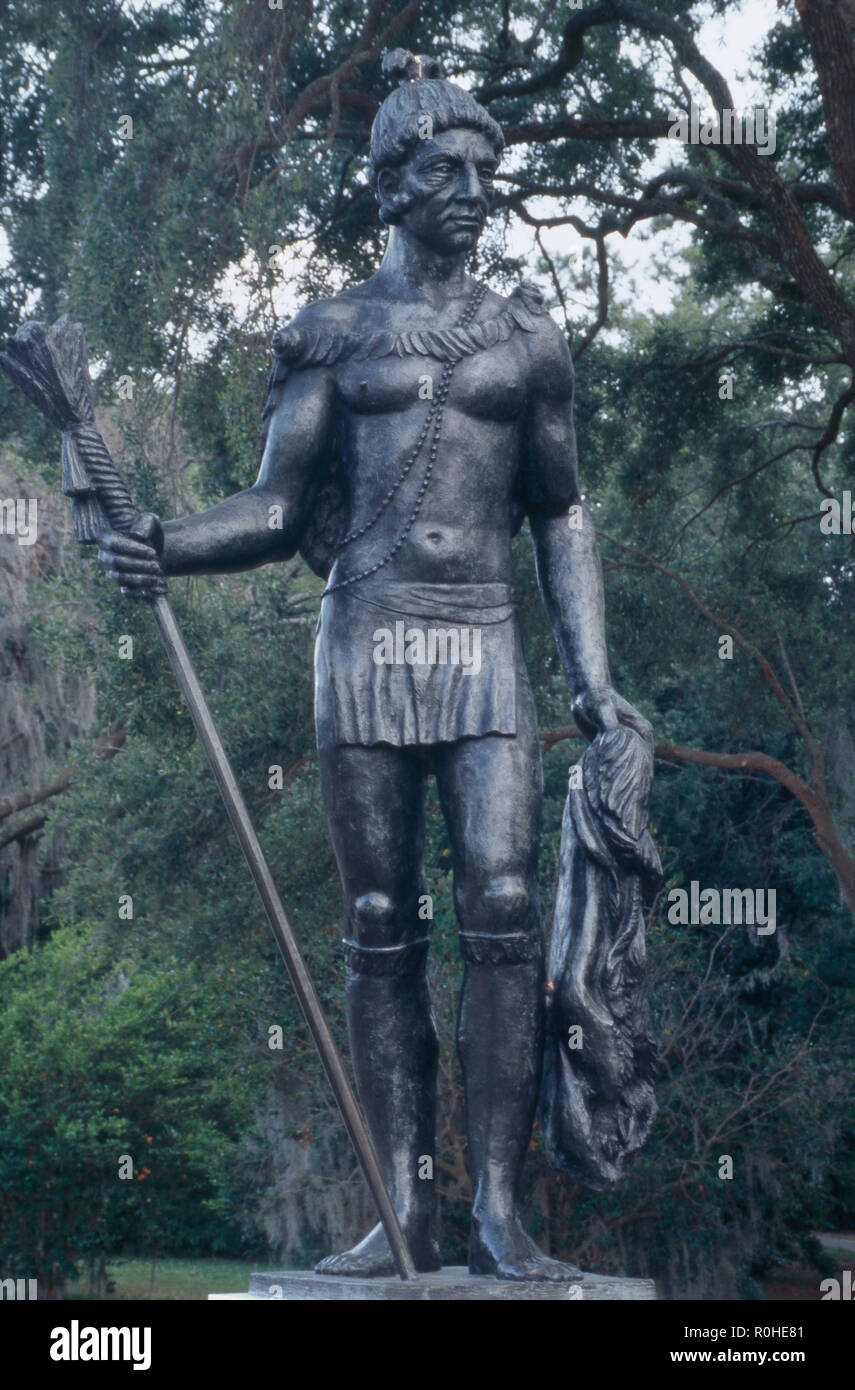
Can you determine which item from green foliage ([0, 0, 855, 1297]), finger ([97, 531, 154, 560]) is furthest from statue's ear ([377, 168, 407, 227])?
green foliage ([0, 0, 855, 1297])

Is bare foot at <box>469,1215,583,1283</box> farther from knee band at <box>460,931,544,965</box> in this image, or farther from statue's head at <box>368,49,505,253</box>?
statue's head at <box>368,49,505,253</box>

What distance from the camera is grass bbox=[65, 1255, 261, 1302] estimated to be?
14.0 meters

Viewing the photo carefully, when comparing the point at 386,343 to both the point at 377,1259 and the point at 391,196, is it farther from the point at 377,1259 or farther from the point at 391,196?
the point at 377,1259

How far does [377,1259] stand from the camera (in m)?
3.73

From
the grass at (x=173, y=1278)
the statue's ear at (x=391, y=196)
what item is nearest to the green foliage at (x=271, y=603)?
the grass at (x=173, y=1278)

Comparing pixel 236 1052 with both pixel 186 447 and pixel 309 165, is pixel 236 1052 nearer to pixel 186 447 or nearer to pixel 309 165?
pixel 186 447

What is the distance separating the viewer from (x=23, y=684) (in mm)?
14562

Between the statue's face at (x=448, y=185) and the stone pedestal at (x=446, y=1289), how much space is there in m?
2.39

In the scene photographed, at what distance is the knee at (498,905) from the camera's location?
3.82 m

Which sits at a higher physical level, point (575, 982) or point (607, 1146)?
point (575, 982)

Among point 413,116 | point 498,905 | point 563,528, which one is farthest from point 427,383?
point 498,905

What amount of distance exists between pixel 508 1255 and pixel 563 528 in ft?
5.70
